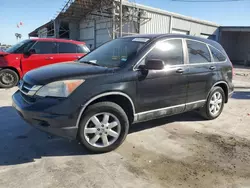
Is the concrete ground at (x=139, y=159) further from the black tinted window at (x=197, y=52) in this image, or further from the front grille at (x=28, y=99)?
the black tinted window at (x=197, y=52)

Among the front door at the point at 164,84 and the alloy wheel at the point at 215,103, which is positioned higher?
the front door at the point at 164,84

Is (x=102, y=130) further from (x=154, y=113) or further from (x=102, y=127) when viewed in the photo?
(x=154, y=113)

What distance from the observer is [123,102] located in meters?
3.54

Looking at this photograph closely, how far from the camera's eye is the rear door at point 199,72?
170 inches

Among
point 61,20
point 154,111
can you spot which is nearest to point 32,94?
point 154,111

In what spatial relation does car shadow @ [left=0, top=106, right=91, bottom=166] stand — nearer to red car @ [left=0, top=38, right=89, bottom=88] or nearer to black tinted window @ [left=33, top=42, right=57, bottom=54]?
red car @ [left=0, top=38, right=89, bottom=88]

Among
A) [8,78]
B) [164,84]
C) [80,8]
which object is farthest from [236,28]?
[164,84]

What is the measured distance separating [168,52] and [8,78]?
6.21 meters

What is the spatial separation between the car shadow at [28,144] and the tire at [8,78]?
370 cm

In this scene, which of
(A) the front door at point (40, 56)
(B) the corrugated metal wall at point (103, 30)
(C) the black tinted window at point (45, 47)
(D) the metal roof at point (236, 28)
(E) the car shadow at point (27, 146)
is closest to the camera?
(E) the car shadow at point (27, 146)

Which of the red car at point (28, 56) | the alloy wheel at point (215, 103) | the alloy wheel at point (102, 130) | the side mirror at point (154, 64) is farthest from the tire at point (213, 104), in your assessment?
the red car at point (28, 56)

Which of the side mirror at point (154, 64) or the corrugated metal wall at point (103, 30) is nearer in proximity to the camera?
the side mirror at point (154, 64)

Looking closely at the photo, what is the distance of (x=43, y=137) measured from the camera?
12.8ft

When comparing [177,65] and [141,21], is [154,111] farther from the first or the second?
[141,21]
